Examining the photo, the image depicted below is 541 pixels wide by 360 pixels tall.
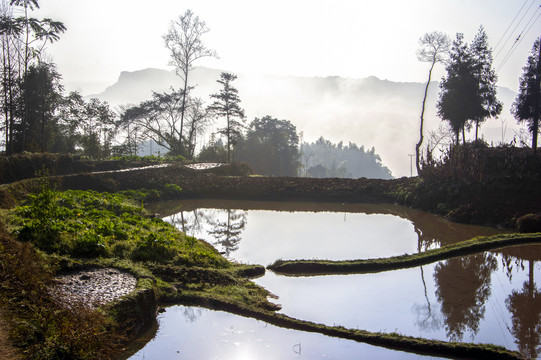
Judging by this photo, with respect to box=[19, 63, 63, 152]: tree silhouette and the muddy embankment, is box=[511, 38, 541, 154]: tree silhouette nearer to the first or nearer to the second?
the muddy embankment

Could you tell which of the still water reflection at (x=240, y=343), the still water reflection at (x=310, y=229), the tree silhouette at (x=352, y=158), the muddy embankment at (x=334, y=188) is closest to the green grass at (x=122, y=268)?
the still water reflection at (x=240, y=343)

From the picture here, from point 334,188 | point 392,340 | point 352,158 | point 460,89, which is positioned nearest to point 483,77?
point 460,89

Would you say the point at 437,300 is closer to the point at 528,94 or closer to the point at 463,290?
the point at 463,290

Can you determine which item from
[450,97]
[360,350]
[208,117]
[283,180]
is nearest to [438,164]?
[283,180]

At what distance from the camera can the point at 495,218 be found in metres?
16.0

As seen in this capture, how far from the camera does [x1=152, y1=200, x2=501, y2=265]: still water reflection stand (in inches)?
473

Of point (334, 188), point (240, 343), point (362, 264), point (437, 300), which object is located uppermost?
point (334, 188)

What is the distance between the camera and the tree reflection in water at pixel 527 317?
19.8 ft

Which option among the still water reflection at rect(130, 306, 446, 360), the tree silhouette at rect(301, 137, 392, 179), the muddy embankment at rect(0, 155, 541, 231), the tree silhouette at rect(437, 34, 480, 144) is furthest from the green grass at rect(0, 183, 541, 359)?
the tree silhouette at rect(301, 137, 392, 179)

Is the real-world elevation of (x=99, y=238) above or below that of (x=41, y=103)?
below

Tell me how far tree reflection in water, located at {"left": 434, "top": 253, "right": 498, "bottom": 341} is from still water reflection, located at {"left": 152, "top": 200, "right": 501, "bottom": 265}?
181 cm

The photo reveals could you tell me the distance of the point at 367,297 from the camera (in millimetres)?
8180

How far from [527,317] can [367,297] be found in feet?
8.62

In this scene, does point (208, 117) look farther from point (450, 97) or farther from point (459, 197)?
point (459, 197)
